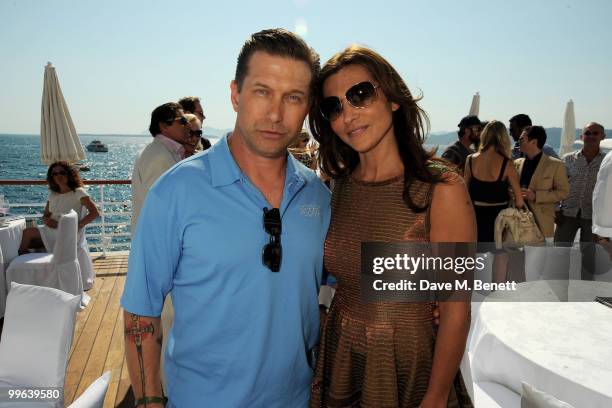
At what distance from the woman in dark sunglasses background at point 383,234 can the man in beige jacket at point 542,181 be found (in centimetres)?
395

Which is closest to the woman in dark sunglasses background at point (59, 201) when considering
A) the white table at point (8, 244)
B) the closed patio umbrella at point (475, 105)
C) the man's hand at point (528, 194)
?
the white table at point (8, 244)

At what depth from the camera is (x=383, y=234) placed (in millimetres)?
1507

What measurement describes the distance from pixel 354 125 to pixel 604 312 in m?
1.85

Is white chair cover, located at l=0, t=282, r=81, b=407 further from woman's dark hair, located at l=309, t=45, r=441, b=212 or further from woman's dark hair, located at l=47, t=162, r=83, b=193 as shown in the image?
woman's dark hair, located at l=47, t=162, r=83, b=193

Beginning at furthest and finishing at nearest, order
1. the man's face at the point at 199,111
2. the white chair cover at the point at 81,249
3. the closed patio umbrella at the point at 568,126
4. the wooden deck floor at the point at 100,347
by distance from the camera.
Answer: the closed patio umbrella at the point at 568,126 → the white chair cover at the point at 81,249 → the man's face at the point at 199,111 → the wooden deck floor at the point at 100,347

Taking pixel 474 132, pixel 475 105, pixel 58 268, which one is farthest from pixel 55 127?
pixel 475 105

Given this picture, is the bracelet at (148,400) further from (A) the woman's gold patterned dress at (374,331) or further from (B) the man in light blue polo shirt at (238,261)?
(A) the woman's gold patterned dress at (374,331)

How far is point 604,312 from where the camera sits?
2367 millimetres

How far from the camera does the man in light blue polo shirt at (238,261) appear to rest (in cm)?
128

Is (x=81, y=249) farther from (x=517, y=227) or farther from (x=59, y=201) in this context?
(x=517, y=227)

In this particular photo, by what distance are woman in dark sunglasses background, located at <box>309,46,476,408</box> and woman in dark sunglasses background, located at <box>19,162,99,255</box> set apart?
15.9 feet

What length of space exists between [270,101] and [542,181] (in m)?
4.62

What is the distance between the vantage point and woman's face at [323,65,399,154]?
5.23ft

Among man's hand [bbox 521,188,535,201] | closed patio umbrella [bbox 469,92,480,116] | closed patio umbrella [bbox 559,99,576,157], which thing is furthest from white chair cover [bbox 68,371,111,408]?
closed patio umbrella [bbox 559,99,576,157]
